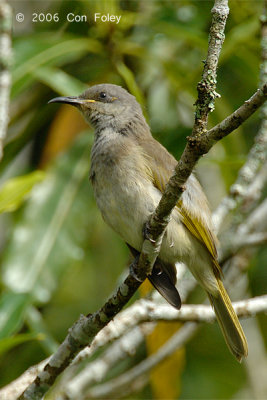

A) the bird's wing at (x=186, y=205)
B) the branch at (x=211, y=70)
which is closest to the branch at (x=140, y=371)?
the bird's wing at (x=186, y=205)

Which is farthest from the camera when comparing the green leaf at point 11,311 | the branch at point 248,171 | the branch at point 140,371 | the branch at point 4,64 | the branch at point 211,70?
the branch at point 140,371

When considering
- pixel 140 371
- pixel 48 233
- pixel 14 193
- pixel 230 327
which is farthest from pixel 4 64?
pixel 140 371

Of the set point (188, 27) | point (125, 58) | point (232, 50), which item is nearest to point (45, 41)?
point (125, 58)

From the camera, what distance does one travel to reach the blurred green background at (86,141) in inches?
208

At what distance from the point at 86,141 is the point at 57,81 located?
34.3 inches

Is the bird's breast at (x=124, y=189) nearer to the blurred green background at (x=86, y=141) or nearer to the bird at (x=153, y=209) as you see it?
the bird at (x=153, y=209)

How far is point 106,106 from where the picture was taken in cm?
498

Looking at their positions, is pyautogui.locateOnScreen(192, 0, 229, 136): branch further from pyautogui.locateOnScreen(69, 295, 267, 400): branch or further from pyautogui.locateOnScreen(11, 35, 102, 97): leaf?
pyautogui.locateOnScreen(11, 35, 102, 97): leaf

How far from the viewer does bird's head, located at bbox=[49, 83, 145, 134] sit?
4850 mm

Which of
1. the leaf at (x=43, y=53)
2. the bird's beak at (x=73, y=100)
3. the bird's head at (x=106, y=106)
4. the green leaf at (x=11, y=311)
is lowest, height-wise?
the green leaf at (x=11, y=311)

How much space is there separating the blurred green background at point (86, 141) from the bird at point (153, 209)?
1.85 feet

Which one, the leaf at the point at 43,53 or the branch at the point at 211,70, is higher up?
the branch at the point at 211,70

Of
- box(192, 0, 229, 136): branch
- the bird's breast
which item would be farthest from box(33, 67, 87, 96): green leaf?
box(192, 0, 229, 136): branch

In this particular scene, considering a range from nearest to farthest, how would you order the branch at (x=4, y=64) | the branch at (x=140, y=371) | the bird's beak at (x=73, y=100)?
the branch at (x=4, y=64) < the branch at (x=140, y=371) < the bird's beak at (x=73, y=100)
